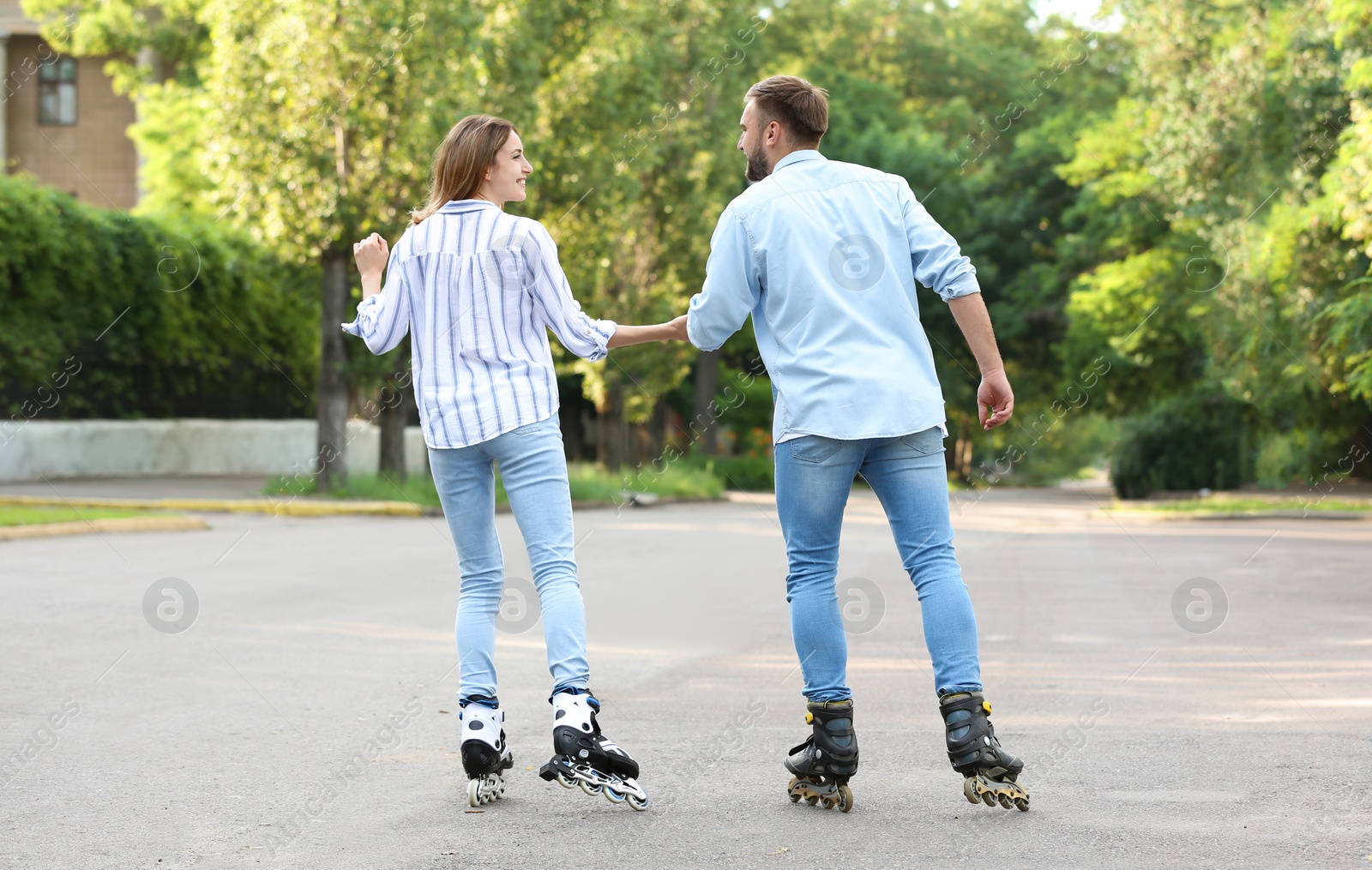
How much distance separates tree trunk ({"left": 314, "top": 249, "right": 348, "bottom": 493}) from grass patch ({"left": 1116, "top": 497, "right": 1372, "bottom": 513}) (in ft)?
38.9

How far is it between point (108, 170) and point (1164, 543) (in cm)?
2732

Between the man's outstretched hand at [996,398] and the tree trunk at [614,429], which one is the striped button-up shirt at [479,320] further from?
the tree trunk at [614,429]

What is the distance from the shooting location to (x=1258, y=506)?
21.7 m

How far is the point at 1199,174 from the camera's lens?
79.7 feet

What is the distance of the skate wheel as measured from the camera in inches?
157

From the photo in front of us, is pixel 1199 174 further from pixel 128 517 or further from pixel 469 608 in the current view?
pixel 469 608

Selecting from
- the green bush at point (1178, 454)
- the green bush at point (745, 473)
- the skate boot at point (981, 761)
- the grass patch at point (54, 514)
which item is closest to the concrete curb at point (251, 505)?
the grass patch at point (54, 514)

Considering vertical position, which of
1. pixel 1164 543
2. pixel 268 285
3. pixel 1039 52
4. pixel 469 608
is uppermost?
pixel 1039 52

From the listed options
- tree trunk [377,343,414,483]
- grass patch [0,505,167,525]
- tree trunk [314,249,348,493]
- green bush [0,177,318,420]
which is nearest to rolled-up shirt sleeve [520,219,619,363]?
grass patch [0,505,167,525]

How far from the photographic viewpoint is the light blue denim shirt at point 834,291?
4035 millimetres

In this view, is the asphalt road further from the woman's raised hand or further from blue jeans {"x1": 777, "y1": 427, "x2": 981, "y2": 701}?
the woman's raised hand

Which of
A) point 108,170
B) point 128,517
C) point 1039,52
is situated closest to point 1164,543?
point 128,517

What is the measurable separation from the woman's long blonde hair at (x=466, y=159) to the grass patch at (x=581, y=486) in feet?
34.6

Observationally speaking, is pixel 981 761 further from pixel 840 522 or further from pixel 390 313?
pixel 390 313
